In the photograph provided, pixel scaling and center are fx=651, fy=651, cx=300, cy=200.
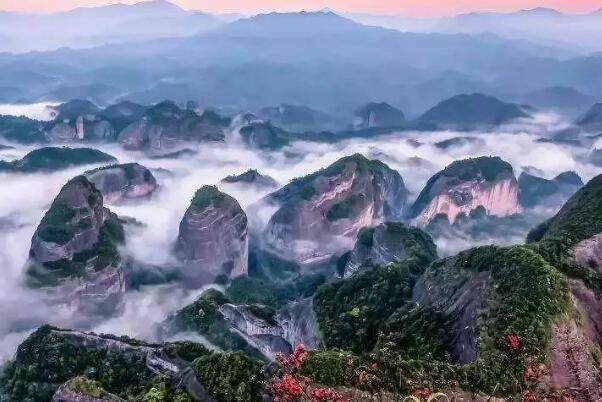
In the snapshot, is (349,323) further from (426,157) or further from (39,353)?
(426,157)

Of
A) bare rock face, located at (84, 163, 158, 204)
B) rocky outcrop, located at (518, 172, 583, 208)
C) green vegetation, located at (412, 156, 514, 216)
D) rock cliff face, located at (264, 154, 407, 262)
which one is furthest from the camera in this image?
rocky outcrop, located at (518, 172, 583, 208)

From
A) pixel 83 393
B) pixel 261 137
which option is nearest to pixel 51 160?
pixel 261 137

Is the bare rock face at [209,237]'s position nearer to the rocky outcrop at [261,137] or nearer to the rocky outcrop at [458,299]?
the rocky outcrop at [458,299]

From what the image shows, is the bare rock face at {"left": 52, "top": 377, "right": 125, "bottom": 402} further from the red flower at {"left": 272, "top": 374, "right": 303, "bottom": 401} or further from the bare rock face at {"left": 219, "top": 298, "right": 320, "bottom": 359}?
the bare rock face at {"left": 219, "top": 298, "right": 320, "bottom": 359}

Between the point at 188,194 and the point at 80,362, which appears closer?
the point at 80,362

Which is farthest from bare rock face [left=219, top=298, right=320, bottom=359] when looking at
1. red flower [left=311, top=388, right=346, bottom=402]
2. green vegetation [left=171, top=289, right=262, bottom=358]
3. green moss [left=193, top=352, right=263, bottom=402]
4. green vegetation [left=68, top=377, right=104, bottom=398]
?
red flower [left=311, top=388, right=346, bottom=402]

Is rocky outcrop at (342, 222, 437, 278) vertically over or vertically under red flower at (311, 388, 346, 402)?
under

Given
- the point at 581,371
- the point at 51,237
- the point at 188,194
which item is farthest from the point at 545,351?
the point at 188,194
